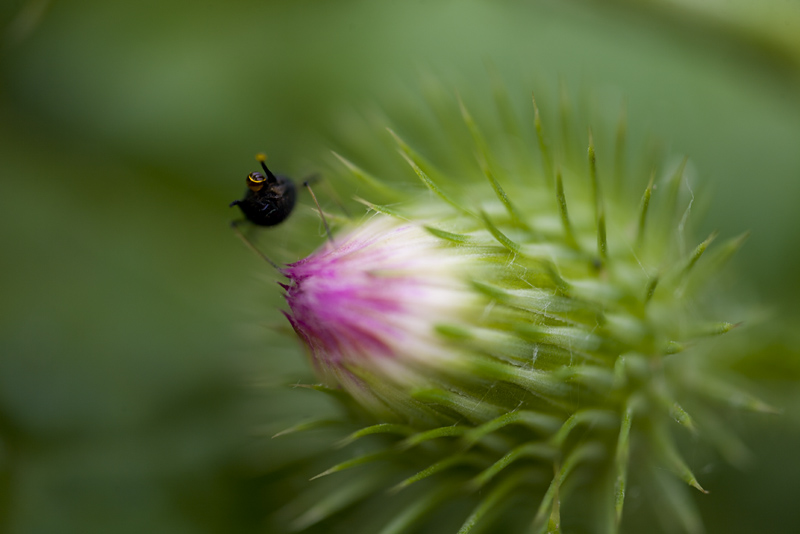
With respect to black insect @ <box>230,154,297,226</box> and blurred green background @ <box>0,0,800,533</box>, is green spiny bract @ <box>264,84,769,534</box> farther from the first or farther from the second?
blurred green background @ <box>0,0,800,533</box>

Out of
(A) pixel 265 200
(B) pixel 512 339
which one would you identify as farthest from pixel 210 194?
(B) pixel 512 339

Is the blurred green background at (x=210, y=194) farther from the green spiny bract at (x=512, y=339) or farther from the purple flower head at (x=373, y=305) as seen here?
the purple flower head at (x=373, y=305)

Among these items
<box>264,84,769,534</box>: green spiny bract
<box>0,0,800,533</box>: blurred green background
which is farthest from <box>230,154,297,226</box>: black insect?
<box>0,0,800,533</box>: blurred green background

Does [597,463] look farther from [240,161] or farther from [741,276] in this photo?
[240,161]

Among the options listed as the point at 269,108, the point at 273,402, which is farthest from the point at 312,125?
the point at 273,402

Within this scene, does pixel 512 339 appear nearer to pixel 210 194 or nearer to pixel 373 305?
pixel 373 305

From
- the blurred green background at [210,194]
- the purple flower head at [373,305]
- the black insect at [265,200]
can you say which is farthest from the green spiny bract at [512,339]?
the blurred green background at [210,194]

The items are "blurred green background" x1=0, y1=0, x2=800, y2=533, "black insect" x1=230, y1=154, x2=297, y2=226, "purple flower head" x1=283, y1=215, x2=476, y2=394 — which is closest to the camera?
"purple flower head" x1=283, y1=215, x2=476, y2=394

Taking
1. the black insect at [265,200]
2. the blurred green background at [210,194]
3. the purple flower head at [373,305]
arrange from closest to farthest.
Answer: the purple flower head at [373,305] → the black insect at [265,200] → the blurred green background at [210,194]
